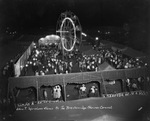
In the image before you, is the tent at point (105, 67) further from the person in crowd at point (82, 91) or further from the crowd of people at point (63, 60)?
the person in crowd at point (82, 91)

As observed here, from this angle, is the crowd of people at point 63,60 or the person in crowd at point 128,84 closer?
the crowd of people at point 63,60

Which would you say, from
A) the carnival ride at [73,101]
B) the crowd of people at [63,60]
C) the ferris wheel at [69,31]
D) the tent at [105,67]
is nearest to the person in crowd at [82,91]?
the carnival ride at [73,101]

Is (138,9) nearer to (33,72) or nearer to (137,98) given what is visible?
(137,98)

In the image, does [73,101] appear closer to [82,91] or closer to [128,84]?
[82,91]

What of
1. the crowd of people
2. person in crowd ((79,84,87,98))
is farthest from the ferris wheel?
person in crowd ((79,84,87,98))

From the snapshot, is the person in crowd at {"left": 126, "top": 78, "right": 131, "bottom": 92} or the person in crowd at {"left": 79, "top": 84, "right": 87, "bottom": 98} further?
the person in crowd at {"left": 126, "top": 78, "right": 131, "bottom": 92}

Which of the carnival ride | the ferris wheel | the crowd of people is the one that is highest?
the ferris wheel

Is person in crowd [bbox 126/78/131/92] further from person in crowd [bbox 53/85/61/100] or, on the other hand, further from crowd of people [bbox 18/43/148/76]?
person in crowd [bbox 53/85/61/100]

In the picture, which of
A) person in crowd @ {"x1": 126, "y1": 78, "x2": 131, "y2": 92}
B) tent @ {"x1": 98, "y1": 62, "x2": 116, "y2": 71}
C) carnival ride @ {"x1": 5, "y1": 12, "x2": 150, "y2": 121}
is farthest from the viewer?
person in crowd @ {"x1": 126, "y1": 78, "x2": 131, "y2": 92}
